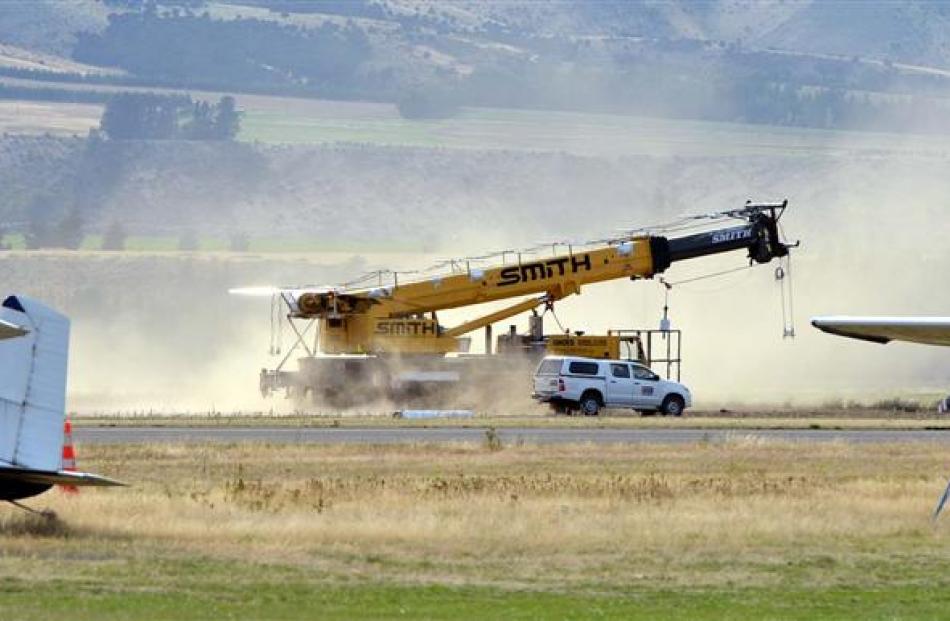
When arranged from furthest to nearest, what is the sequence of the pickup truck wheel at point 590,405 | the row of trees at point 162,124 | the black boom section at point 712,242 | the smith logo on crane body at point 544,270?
the row of trees at point 162,124 → the smith logo on crane body at point 544,270 → the black boom section at point 712,242 → the pickup truck wheel at point 590,405

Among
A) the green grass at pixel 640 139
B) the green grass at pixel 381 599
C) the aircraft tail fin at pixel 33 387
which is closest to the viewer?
the green grass at pixel 381 599

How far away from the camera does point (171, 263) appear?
128500 millimetres

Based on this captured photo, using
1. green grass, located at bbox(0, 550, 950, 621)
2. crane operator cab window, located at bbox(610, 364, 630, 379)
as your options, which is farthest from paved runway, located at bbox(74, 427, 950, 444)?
green grass, located at bbox(0, 550, 950, 621)

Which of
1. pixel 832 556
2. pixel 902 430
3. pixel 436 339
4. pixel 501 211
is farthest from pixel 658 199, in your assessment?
pixel 832 556

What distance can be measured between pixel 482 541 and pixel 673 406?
29.9m

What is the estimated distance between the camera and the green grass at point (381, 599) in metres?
21.8

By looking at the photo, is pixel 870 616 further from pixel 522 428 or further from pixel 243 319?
pixel 243 319

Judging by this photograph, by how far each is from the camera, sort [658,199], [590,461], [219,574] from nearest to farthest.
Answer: [219,574], [590,461], [658,199]

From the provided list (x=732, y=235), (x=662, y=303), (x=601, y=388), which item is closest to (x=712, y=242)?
(x=732, y=235)

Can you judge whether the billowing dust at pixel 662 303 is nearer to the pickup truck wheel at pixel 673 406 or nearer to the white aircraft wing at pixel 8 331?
the pickup truck wheel at pixel 673 406

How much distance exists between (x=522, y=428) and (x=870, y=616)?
2617 cm

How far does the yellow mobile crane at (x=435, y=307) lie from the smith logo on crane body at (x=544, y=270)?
0.03 m

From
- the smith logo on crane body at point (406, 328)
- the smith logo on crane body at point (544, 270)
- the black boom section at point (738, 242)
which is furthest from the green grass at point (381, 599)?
the smith logo on crane body at point (544, 270)

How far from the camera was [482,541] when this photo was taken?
26.8 meters
